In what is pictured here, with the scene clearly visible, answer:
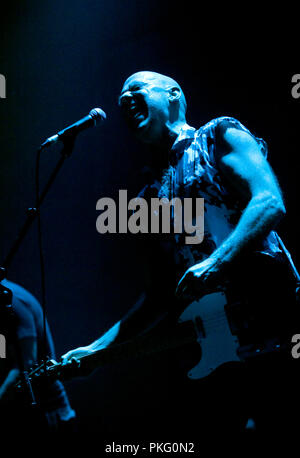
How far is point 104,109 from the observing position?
2.57 m

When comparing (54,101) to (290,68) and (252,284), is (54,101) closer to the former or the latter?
(290,68)

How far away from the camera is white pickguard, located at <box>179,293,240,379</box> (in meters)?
1.50

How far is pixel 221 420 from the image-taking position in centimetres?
154

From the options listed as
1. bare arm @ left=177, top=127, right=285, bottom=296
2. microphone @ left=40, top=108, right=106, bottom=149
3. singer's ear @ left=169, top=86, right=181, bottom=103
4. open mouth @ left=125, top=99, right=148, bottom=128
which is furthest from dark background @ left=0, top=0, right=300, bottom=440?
microphone @ left=40, top=108, right=106, bottom=149

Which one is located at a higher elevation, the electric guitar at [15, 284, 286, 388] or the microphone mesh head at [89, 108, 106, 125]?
the microphone mesh head at [89, 108, 106, 125]

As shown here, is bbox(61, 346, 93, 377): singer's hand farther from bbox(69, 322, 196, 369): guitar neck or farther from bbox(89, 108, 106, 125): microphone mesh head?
bbox(89, 108, 106, 125): microphone mesh head

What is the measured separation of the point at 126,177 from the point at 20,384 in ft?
3.71

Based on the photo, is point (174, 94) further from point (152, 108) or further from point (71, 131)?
point (71, 131)

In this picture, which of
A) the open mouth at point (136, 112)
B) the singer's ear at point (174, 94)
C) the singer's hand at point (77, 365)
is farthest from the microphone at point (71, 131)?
the singer's hand at point (77, 365)

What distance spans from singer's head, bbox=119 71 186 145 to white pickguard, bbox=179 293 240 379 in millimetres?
762

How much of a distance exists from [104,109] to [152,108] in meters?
0.70

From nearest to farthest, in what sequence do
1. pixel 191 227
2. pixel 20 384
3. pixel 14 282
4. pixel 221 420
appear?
pixel 221 420
pixel 191 227
pixel 20 384
pixel 14 282

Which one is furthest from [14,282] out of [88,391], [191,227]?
[191,227]

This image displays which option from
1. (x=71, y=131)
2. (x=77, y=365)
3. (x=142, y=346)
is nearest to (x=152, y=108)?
(x=71, y=131)
